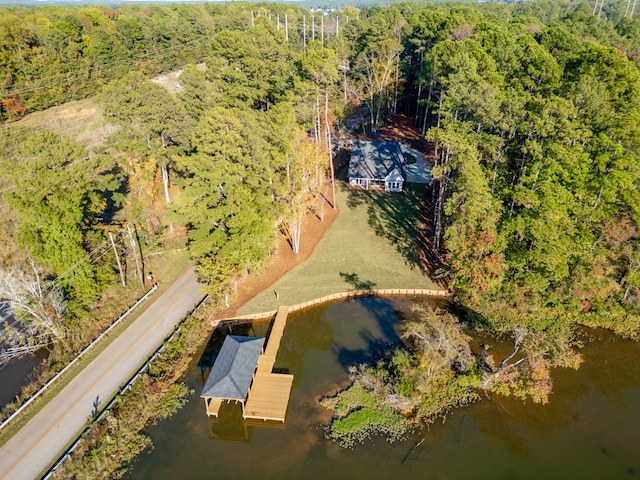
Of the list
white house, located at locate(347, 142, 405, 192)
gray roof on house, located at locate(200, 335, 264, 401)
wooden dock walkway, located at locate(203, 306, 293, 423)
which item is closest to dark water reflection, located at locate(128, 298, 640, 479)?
wooden dock walkway, located at locate(203, 306, 293, 423)

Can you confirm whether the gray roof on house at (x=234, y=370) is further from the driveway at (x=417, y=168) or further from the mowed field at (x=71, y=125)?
the mowed field at (x=71, y=125)

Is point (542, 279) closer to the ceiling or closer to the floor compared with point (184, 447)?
closer to the ceiling

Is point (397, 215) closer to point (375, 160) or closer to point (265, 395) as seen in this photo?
point (375, 160)

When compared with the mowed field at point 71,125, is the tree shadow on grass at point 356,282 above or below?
below

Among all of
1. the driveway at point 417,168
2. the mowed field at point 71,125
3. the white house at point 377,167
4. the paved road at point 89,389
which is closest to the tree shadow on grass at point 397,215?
the white house at point 377,167

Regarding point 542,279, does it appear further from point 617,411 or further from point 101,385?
point 101,385

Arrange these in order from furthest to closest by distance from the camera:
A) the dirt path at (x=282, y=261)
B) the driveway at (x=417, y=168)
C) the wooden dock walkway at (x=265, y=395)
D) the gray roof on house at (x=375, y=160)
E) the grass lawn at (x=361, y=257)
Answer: the driveway at (x=417, y=168)
the gray roof on house at (x=375, y=160)
the grass lawn at (x=361, y=257)
the dirt path at (x=282, y=261)
the wooden dock walkway at (x=265, y=395)

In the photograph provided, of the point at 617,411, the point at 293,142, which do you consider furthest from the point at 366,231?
the point at 617,411
